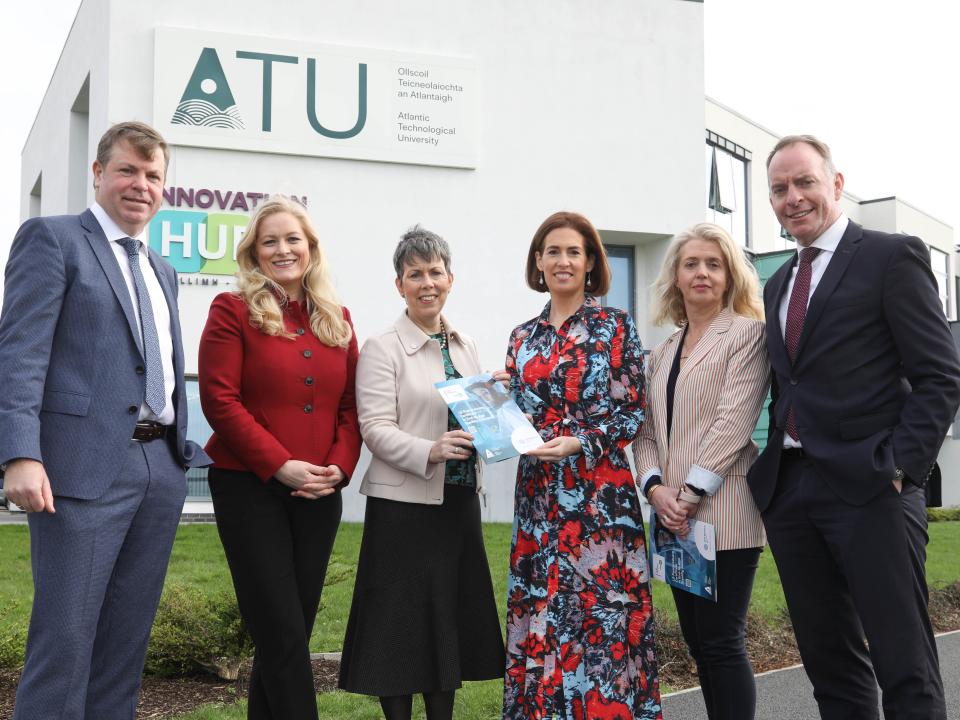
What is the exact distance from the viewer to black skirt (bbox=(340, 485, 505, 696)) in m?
3.99

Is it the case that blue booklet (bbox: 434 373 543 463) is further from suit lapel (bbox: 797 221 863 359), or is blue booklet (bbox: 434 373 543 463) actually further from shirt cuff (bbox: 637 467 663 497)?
suit lapel (bbox: 797 221 863 359)

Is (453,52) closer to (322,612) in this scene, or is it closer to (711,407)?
(322,612)

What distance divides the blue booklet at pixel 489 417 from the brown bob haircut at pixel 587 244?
0.69 metres

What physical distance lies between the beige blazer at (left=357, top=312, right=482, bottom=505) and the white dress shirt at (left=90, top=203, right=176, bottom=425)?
0.87 meters

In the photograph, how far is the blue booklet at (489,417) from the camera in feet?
12.7

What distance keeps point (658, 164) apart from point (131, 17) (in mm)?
9877

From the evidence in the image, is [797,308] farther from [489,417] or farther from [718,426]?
[489,417]

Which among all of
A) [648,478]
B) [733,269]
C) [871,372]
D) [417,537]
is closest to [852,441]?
[871,372]

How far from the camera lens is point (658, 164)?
58.9ft

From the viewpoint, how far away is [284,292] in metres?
4.09

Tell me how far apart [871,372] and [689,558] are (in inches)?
43.0

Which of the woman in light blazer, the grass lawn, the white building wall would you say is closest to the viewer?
the woman in light blazer

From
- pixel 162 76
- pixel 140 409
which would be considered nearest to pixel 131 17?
pixel 162 76

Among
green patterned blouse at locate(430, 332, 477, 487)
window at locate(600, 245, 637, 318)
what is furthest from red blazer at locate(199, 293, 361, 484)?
window at locate(600, 245, 637, 318)
